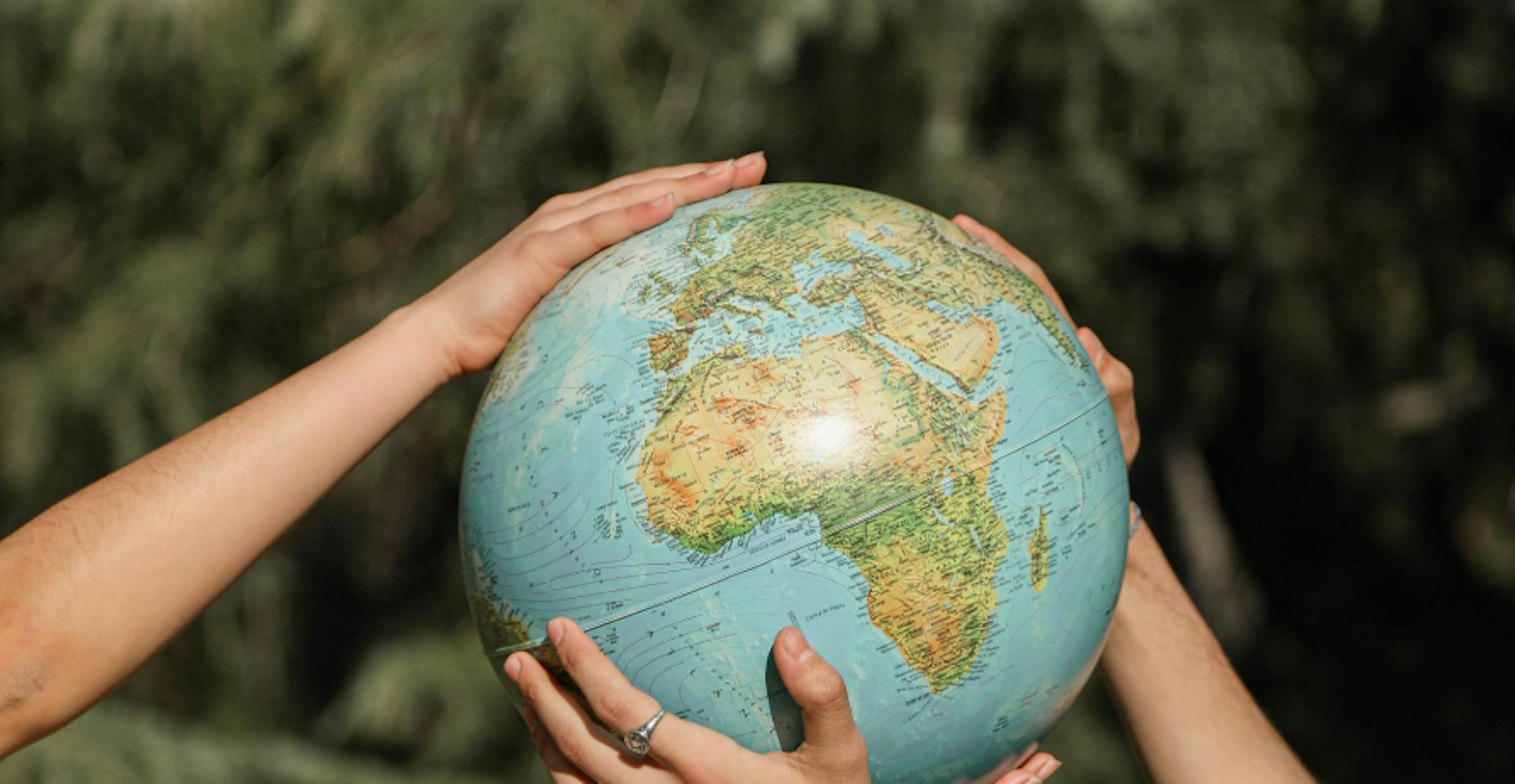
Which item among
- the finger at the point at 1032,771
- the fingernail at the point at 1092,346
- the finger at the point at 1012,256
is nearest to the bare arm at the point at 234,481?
the finger at the point at 1012,256

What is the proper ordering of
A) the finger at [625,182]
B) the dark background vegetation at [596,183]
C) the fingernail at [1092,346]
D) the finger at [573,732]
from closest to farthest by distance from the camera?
the finger at [573,732] → the finger at [625,182] → the fingernail at [1092,346] → the dark background vegetation at [596,183]

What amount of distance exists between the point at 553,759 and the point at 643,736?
0.77 feet

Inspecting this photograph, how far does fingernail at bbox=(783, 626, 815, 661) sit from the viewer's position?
1351mm

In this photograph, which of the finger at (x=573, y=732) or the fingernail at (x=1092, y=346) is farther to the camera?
the fingernail at (x=1092, y=346)

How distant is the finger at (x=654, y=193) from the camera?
1737 millimetres

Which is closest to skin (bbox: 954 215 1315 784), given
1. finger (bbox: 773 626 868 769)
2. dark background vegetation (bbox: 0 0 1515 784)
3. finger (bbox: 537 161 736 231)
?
finger (bbox: 537 161 736 231)

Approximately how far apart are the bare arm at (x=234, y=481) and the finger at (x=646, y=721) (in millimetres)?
468

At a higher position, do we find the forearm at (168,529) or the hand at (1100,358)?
the forearm at (168,529)

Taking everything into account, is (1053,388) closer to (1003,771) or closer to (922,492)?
(922,492)

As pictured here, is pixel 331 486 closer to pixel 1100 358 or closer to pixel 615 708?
pixel 615 708

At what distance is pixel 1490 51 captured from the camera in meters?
4.02

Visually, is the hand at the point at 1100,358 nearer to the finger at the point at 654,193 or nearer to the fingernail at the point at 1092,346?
the fingernail at the point at 1092,346

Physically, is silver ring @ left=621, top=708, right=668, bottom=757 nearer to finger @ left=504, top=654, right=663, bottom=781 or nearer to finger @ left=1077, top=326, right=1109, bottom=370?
finger @ left=504, top=654, right=663, bottom=781

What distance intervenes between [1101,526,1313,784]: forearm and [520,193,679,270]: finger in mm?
954
